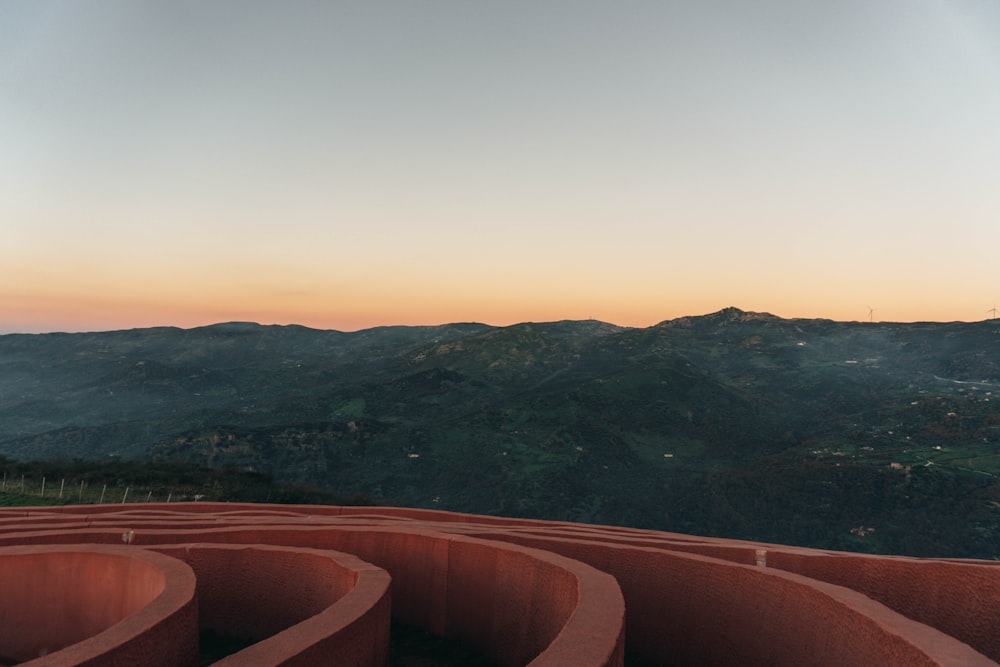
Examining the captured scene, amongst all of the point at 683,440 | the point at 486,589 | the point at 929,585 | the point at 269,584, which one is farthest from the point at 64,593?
the point at 683,440

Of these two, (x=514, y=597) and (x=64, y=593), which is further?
(x=64, y=593)

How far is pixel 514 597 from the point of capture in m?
11.5

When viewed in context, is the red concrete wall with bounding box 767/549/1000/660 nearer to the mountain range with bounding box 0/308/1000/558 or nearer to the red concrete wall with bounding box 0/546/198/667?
the red concrete wall with bounding box 0/546/198/667

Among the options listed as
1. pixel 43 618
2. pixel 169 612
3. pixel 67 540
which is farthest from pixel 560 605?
pixel 67 540

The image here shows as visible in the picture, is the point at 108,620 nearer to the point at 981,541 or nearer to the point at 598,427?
the point at 981,541

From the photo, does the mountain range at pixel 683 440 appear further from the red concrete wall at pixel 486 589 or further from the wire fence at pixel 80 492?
the red concrete wall at pixel 486 589

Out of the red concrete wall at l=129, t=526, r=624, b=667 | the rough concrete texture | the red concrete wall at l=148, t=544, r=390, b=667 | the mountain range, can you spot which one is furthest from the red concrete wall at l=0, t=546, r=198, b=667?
the mountain range

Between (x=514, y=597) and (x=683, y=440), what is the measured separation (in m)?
126

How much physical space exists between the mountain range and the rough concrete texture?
74296mm

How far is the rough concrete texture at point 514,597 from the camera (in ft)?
27.5

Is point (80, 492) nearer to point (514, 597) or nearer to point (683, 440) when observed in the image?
point (514, 597)

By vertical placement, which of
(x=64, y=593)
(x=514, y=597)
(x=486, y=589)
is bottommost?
(x=64, y=593)

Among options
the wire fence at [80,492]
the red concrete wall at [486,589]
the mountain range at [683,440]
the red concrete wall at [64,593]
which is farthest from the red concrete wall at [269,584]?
the mountain range at [683,440]

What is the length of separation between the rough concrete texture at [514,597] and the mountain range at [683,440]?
74296 mm
